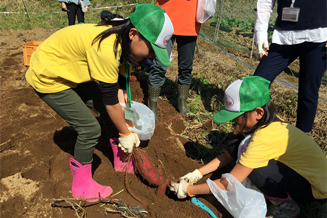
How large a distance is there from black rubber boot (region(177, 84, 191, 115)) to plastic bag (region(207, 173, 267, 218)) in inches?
62.2

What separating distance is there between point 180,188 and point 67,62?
3.78 ft

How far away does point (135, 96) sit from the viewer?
3434 millimetres

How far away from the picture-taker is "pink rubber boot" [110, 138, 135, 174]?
204 centimetres

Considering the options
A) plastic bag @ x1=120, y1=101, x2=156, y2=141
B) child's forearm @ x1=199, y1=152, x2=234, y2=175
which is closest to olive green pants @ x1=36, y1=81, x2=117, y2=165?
plastic bag @ x1=120, y1=101, x2=156, y2=141

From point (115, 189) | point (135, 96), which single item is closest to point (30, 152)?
point (115, 189)

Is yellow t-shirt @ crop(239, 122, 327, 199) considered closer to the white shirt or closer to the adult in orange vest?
the white shirt

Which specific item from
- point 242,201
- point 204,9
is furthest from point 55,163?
point 204,9

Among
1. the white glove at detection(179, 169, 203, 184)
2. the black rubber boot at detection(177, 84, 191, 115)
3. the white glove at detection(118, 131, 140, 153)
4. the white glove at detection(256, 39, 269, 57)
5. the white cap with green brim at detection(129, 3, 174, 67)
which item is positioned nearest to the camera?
the white cap with green brim at detection(129, 3, 174, 67)

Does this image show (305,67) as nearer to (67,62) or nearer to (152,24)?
(152,24)

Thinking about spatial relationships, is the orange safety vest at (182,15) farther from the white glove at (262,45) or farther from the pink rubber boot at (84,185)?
the pink rubber boot at (84,185)

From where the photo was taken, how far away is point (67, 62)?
5.09 ft

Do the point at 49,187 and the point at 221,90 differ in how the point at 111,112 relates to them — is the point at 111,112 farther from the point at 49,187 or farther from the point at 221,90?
the point at 221,90

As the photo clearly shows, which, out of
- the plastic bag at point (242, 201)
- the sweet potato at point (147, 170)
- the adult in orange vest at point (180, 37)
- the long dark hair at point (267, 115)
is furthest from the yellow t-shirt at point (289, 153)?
the adult in orange vest at point (180, 37)

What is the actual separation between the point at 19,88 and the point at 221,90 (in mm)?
2974
